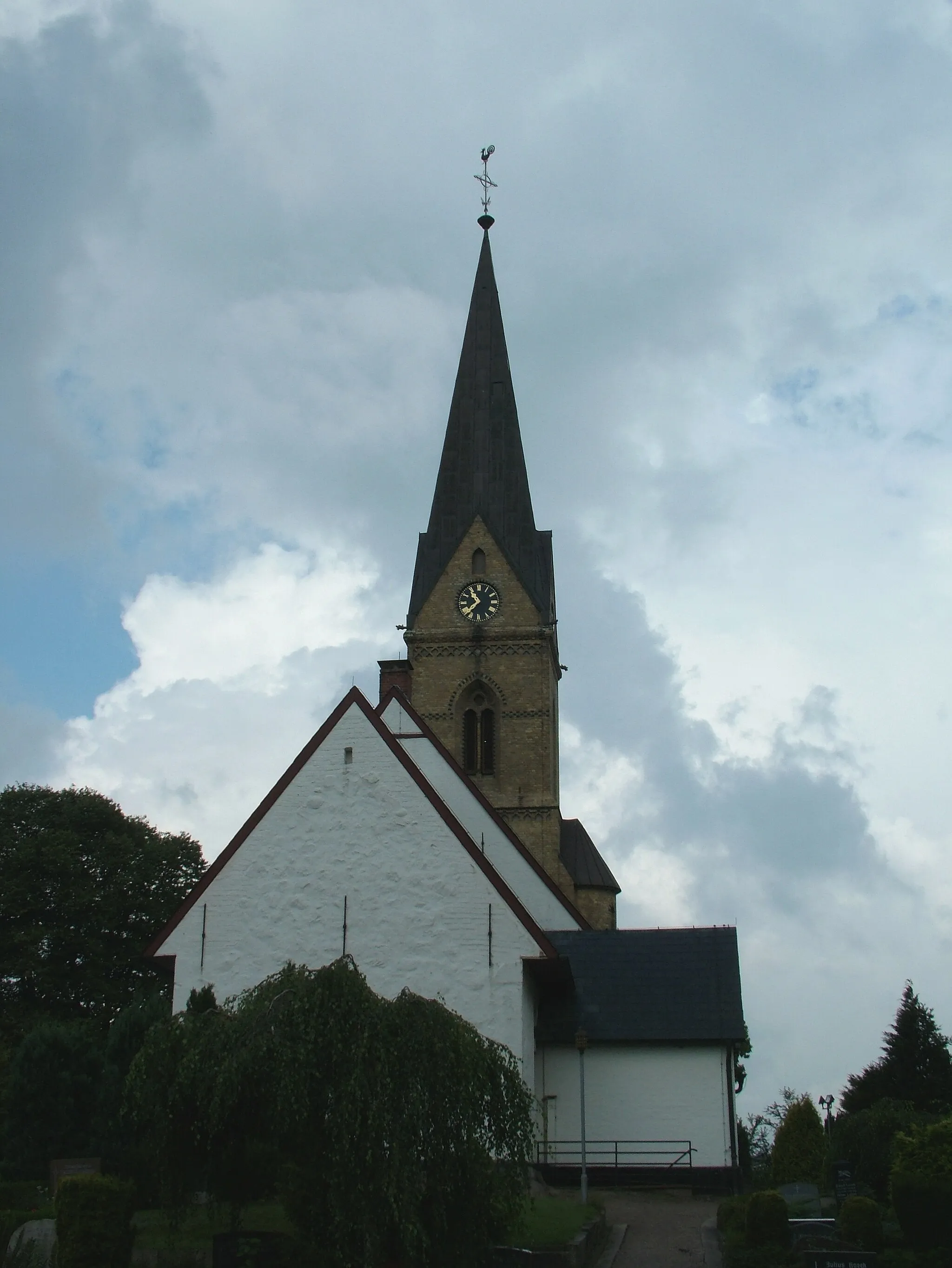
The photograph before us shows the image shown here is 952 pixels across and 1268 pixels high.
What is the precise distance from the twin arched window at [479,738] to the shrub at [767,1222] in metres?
28.1

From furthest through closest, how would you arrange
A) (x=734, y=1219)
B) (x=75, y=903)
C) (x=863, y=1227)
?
(x=75, y=903) → (x=734, y=1219) → (x=863, y=1227)

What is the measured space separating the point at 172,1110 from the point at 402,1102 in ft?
8.09

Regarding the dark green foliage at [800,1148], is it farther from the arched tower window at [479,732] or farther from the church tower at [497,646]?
the arched tower window at [479,732]

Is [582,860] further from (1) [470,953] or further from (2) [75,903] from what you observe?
(1) [470,953]

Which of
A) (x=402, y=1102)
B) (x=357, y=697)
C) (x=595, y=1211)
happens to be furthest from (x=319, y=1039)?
(x=357, y=697)


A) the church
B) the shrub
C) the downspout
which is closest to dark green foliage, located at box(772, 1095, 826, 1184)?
the downspout

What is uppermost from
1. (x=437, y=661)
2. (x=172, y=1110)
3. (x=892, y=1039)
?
(x=437, y=661)

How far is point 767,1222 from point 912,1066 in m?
23.1

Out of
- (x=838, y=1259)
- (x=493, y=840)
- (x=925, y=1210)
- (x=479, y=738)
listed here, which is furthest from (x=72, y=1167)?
(x=479, y=738)

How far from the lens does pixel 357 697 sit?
2427 cm

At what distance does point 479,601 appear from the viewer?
149 feet

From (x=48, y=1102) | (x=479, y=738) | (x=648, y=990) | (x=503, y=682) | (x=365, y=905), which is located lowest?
(x=48, y=1102)

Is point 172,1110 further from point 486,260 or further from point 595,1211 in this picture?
point 486,260

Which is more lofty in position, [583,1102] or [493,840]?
[493,840]
